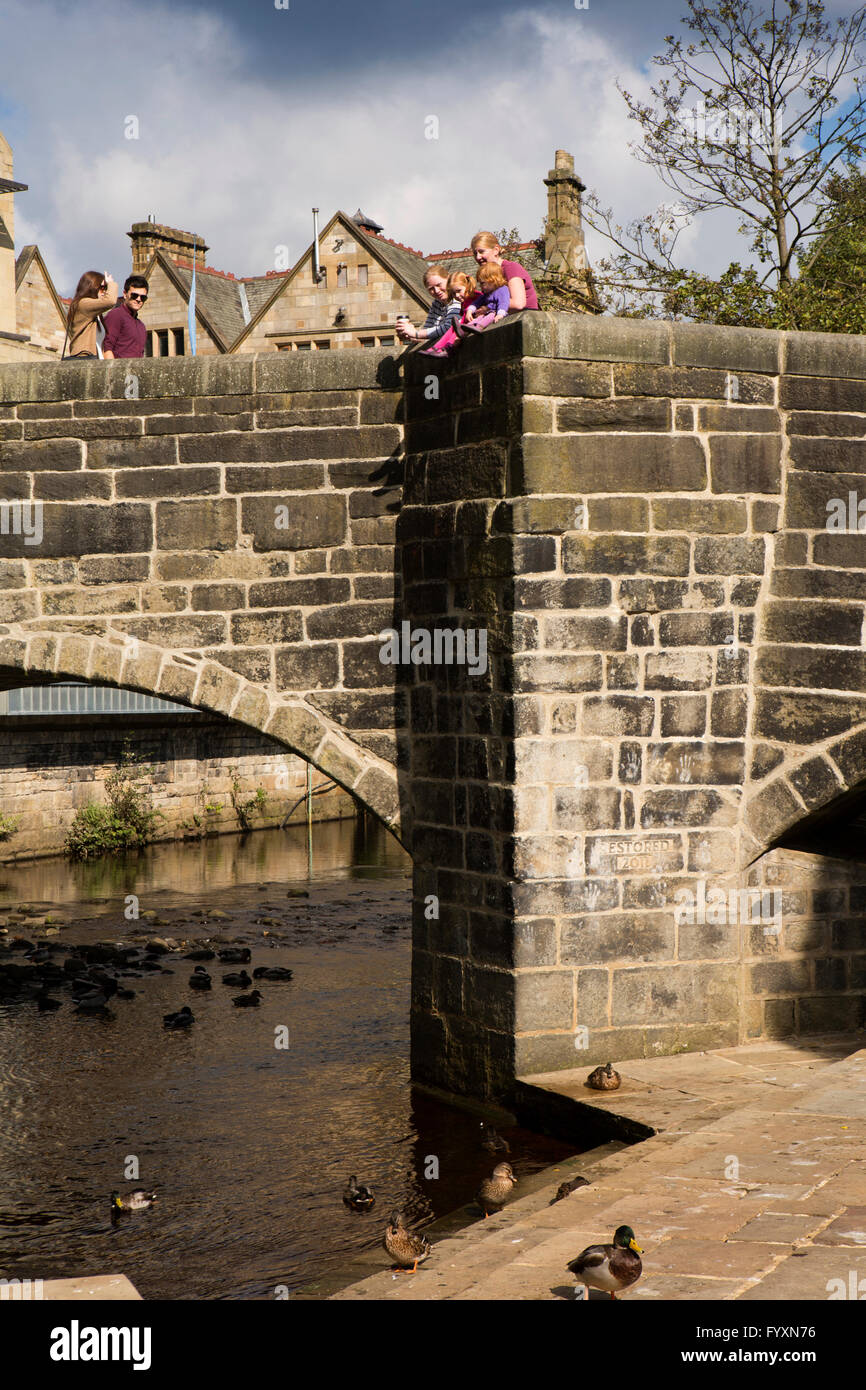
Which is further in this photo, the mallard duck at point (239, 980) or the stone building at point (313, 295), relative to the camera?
the stone building at point (313, 295)

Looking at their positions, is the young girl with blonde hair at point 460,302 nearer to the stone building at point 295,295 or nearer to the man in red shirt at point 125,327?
the man in red shirt at point 125,327

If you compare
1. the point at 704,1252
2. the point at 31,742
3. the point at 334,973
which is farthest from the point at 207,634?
the point at 31,742

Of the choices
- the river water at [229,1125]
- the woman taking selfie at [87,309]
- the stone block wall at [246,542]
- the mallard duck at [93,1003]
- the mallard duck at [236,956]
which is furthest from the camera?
the mallard duck at [236,956]

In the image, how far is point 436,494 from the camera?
312 inches

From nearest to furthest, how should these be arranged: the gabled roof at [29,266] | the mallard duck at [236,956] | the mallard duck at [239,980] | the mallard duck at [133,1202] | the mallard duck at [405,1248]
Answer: the mallard duck at [405,1248], the mallard duck at [133,1202], the mallard duck at [239,980], the mallard duck at [236,956], the gabled roof at [29,266]

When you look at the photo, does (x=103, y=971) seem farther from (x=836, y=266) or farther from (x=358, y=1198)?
(x=836, y=266)

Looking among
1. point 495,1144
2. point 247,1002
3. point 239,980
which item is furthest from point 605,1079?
point 239,980

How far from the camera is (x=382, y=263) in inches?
1200

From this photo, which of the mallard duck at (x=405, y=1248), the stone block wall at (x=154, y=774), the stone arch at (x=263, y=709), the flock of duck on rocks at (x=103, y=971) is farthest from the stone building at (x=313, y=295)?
the mallard duck at (x=405, y=1248)

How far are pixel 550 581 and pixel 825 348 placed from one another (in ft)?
6.81

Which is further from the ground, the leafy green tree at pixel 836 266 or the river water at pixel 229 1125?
the leafy green tree at pixel 836 266

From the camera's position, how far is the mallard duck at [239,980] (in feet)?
42.2

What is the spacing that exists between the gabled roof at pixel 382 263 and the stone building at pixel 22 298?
4067 mm

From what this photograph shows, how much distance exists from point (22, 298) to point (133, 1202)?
1054 inches
